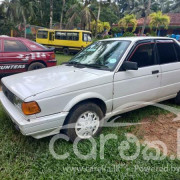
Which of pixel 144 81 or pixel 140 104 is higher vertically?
pixel 144 81

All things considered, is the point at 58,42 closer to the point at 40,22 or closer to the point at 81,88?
the point at 40,22

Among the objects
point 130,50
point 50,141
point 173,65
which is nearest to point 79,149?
point 50,141

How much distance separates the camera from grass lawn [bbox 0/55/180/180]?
2.42 meters

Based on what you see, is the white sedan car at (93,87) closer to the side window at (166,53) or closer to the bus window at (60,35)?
the side window at (166,53)

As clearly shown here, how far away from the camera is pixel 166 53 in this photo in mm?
4039

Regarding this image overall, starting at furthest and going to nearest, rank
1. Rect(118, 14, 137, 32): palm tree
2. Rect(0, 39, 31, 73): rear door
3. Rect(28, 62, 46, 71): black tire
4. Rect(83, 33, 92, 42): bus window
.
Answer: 1. Rect(118, 14, 137, 32): palm tree
2. Rect(83, 33, 92, 42): bus window
3. Rect(28, 62, 46, 71): black tire
4. Rect(0, 39, 31, 73): rear door

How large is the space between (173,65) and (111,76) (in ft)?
5.62

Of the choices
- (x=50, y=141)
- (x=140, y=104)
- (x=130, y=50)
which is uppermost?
(x=130, y=50)

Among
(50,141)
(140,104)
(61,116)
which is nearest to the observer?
(61,116)

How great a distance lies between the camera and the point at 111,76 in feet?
10.2

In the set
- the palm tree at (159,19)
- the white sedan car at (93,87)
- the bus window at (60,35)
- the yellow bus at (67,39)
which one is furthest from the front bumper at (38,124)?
the palm tree at (159,19)

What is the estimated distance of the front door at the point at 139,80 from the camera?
129 inches

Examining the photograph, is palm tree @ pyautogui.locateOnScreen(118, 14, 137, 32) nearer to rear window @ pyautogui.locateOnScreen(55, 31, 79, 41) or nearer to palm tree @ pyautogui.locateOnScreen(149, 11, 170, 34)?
palm tree @ pyautogui.locateOnScreen(149, 11, 170, 34)

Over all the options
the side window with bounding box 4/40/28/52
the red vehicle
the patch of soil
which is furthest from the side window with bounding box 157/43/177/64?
the side window with bounding box 4/40/28/52
